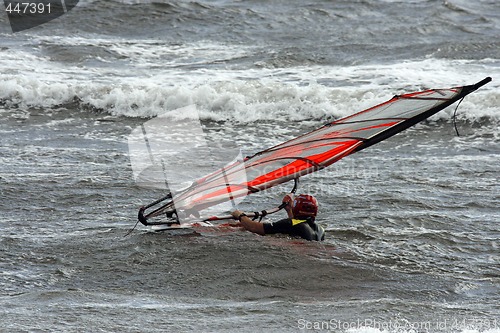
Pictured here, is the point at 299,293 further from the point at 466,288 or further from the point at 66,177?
the point at 66,177

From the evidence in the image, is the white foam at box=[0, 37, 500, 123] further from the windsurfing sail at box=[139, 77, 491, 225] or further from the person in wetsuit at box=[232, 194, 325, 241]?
the person in wetsuit at box=[232, 194, 325, 241]

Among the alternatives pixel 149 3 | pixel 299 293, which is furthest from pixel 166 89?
pixel 299 293

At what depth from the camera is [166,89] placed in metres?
13.0

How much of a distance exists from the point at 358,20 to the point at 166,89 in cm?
576

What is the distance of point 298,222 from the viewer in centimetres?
658

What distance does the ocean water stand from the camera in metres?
5.38

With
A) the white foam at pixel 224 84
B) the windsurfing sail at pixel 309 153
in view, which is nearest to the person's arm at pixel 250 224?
the windsurfing sail at pixel 309 153

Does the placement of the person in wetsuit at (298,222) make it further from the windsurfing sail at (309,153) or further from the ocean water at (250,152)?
the windsurfing sail at (309,153)

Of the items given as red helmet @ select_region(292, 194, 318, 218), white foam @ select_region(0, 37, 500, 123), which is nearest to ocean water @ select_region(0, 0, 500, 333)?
white foam @ select_region(0, 37, 500, 123)

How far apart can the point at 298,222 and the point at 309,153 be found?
2.63 feet

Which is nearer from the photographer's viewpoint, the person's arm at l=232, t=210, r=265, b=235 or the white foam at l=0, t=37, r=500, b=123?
the person's arm at l=232, t=210, r=265, b=235

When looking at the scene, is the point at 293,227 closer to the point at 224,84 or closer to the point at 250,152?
the point at 250,152

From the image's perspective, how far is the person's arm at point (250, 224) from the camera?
6.62m

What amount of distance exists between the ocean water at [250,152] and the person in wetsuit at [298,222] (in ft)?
0.34
